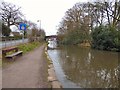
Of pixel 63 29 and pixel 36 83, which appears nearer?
pixel 36 83

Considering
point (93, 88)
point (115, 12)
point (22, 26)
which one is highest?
point (115, 12)

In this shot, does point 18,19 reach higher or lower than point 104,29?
higher

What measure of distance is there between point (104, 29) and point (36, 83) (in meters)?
34.8

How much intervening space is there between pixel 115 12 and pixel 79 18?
1423 cm

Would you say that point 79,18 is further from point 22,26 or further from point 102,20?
point 22,26

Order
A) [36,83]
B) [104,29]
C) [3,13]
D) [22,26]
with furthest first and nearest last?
[3,13], [104,29], [22,26], [36,83]

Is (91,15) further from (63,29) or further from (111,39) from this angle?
(63,29)

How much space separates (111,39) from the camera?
38.7 meters

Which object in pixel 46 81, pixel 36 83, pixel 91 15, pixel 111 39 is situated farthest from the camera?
pixel 91 15

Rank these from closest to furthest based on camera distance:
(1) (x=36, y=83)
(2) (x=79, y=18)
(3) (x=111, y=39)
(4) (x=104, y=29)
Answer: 1. (1) (x=36, y=83)
2. (3) (x=111, y=39)
3. (4) (x=104, y=29)
4. (2) (x=79, y=18)

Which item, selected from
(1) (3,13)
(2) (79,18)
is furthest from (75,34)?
(1) (3,13)

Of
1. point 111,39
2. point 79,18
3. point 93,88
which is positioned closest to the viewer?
point 93,88

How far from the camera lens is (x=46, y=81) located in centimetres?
849

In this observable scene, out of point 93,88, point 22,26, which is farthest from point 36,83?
point 22,26
